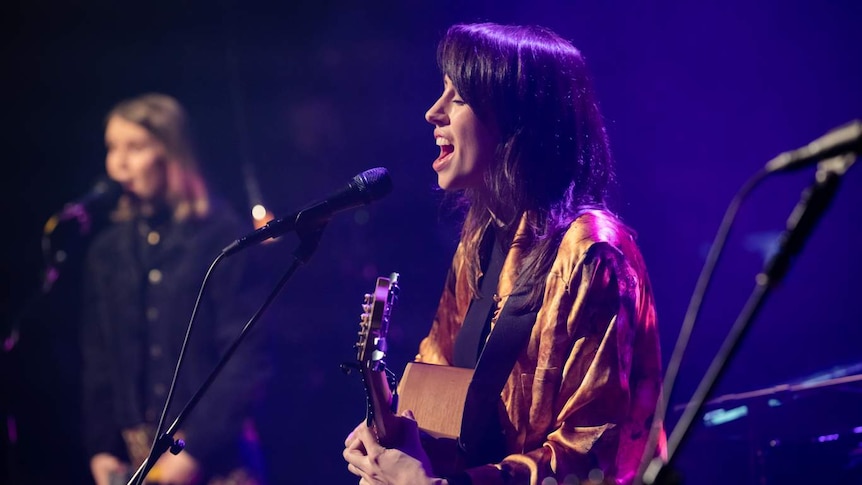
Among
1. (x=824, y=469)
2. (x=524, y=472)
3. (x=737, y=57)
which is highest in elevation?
(x=737, y=57)

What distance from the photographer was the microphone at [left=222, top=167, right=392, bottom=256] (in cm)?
230

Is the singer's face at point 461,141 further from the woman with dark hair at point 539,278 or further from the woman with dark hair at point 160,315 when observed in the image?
the woman with dark hair at point 160,315

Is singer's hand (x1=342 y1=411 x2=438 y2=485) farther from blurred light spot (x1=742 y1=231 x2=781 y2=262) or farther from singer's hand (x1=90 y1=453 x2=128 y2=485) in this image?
singer's hand (x1=90 y1=453 x2=128 y2=485)

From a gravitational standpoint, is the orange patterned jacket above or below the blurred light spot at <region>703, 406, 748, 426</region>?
above

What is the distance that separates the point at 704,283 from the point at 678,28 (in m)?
2.79

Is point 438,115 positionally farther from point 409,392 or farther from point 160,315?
point 160,315

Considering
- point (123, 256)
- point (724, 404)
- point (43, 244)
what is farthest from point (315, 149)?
point (724, 404)

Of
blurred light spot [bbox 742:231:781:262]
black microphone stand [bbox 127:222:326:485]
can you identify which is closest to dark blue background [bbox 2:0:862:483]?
blurred light spot [bbox 742:231:781:262]

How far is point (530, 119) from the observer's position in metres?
2.69

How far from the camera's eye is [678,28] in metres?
3.78

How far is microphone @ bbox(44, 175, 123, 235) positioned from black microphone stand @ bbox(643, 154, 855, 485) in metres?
4.46

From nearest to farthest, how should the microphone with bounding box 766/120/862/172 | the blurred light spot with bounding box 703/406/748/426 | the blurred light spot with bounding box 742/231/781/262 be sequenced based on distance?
the microphone with bounding box 766/120/862/172 < the blurred light spot with bounding box 703/406/748/426 < the blurred light spot with bounding box 742/231/781/262

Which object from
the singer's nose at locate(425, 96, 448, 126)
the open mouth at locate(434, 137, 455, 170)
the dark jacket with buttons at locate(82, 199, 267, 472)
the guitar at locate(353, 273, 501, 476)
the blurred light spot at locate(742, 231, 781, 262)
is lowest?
the dark jacket with buttons at locate(82, 199, 267, 472)

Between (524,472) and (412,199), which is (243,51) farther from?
(524,472)
